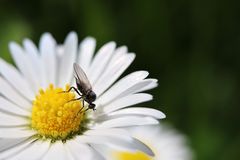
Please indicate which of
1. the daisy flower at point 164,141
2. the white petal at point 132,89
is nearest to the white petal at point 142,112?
the white petal at point 132,89

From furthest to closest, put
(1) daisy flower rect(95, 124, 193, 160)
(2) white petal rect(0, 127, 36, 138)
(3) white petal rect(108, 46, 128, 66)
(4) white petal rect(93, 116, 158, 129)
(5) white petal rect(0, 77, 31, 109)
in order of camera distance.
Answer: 1. (1) daisy flower rect(95, 124, 193, 160)
2. (5) white petal rect(0, 77, 31, 109)
3. (3) white petal rect(108, 46, 128, 66)
4. (2) white petal rect(0, 127, 36, 138)
5. (4) white petal rect(93, 116, 158, 129)

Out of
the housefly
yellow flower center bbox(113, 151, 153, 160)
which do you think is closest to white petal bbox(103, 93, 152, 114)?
the housefly

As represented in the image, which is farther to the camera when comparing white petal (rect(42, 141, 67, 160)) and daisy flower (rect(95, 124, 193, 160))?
daisy flower (rect(95, 124, 193, 160))

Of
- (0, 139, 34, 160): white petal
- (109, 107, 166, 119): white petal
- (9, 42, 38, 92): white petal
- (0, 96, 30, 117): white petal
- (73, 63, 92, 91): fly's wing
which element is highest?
(9, 42, 38, 92): white petal

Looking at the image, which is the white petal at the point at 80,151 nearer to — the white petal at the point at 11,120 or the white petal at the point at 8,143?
the white petal at the point at 8,143

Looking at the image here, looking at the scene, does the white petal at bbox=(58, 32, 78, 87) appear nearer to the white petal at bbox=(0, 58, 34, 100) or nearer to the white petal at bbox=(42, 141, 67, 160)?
the white petal at bbox=(0, 58, 34, 100)

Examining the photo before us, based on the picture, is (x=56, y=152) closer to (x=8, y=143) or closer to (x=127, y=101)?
(x=8, y=143)
